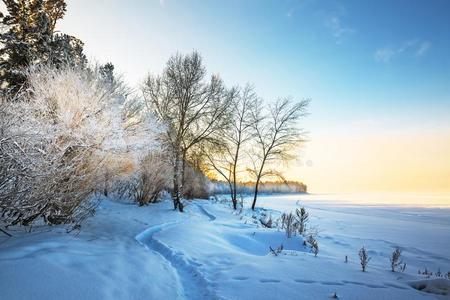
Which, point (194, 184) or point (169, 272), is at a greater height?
point (194, 184)

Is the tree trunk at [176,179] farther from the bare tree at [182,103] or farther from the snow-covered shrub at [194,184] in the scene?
the snow-covered shrub at [194,184]

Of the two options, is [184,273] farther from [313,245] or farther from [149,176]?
[149,176]

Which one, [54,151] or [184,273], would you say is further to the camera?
Answer: [54,151]

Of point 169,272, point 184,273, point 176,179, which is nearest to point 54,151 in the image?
point 169,272

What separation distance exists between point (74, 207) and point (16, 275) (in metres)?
4.21

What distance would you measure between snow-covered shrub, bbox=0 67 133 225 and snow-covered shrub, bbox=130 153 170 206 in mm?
5623

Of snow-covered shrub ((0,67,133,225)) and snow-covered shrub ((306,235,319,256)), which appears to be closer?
snow-covered shrub ((0,67,133,225))

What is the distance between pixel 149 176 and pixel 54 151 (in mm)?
10494

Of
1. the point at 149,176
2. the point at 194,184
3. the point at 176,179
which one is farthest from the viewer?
the point at 194,184

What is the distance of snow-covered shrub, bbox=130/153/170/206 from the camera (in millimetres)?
16672

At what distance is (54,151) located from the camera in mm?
6668

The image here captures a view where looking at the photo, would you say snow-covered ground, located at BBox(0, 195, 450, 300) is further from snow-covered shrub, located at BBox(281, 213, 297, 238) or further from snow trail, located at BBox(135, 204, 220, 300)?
snow-covered shrub, located at BBox(281, 213, 297, 238)

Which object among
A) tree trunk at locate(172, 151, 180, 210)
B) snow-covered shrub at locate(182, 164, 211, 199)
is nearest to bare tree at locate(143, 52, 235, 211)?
tree trunk at locate(172, 151, 180, 210)

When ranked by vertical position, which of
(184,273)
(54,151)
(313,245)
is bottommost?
(184,273)
